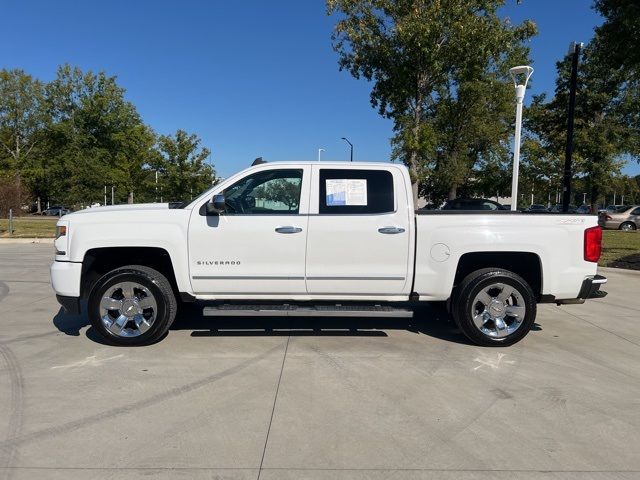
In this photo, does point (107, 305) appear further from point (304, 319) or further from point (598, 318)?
point (598, 318)

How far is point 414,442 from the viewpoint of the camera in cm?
339

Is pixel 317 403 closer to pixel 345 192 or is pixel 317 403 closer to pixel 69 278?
pixel 345 192

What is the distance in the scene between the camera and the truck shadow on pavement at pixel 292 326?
5938mm

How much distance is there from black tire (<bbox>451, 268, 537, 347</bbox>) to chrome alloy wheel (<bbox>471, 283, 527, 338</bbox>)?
3cm

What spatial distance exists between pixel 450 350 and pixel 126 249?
145 inches

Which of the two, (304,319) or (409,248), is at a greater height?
(409,248)

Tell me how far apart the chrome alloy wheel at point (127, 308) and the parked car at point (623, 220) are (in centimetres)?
2910

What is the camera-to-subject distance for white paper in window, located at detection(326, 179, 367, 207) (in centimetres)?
542

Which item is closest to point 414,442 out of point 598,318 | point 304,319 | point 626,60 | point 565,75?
point 304,319

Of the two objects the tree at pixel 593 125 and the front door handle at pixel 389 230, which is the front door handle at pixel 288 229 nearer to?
the front door handle at pixel 389 230

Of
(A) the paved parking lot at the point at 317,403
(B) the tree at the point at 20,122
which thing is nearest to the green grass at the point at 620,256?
(A) the paved parking lot at the point at 317,403

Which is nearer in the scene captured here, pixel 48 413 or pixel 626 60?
pixel 48 413

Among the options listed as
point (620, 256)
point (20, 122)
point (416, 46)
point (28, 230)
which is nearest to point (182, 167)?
point (28, 230)

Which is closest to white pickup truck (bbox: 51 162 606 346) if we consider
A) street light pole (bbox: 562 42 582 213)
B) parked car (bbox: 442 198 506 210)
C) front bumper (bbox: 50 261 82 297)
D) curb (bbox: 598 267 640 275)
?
front bumper (bbox: 50 261 82 297)
